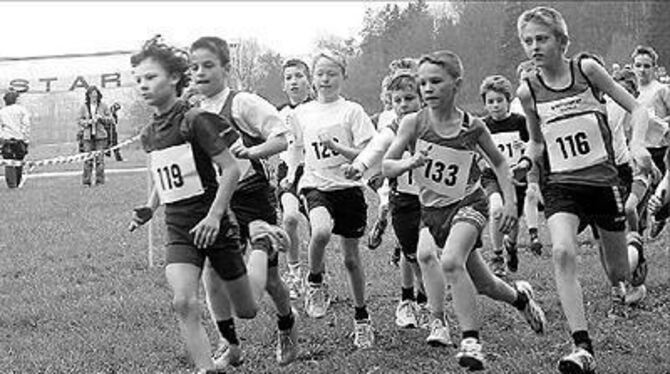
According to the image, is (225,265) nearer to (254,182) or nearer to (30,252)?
(254,182)

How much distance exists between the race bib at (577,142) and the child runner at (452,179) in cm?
35

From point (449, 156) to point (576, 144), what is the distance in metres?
0.80

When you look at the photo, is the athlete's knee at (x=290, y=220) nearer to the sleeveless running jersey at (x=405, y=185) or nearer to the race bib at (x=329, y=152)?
the race bib at (x=329, y=152)

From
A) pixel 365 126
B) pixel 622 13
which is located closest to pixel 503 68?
pixel 622 13

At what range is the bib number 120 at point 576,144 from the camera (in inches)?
242

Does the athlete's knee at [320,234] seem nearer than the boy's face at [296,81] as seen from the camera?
Yes

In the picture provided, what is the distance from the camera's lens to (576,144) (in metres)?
6.16

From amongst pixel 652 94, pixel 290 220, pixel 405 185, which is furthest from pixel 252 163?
pixel 652 94

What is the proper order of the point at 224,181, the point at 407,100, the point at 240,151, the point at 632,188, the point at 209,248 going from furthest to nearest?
the point at 632,188 → the point at 407,100 → the point at 240,151 → the point at 209,248 → the point at 224,181

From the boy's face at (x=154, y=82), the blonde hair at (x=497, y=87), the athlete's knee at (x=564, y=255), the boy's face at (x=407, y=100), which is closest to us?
the boy's face at (x=154, y=82)

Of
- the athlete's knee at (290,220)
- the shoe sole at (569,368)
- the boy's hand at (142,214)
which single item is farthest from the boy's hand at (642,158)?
the athlete's knee at (290,220)

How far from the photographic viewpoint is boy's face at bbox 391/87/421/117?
7375 mm

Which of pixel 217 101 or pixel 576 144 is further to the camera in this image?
pixel 217 101

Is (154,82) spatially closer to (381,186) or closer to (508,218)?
(508,218)
